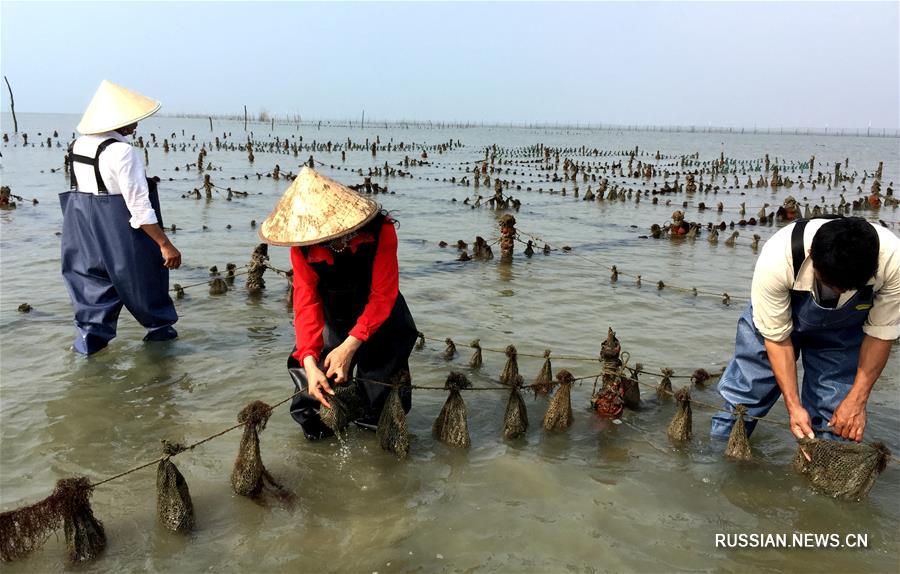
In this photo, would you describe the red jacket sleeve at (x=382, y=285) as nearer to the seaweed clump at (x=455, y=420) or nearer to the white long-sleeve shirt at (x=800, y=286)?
the seaweed clump at (x=455, y=420)

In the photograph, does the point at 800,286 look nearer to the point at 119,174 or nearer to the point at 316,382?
the point at 316,382

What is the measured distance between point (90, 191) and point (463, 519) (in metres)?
4.13

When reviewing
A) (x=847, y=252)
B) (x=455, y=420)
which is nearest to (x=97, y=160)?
(x=455, y=420)

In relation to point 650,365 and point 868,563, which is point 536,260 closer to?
point 650,365

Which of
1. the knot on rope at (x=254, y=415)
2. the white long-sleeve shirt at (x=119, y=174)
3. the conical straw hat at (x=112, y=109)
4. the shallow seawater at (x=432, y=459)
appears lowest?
the shallow seawater at (x=432, y=459)

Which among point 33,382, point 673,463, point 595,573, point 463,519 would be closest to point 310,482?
point 463,519

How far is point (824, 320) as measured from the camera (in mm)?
3480

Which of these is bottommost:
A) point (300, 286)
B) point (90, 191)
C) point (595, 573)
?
point (595, 573)

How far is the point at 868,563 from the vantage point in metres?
3.28

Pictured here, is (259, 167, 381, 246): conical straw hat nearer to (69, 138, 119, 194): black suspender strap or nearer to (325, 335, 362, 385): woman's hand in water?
(325, 335, 362, 385): woman's hand in water

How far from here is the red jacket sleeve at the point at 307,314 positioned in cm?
390

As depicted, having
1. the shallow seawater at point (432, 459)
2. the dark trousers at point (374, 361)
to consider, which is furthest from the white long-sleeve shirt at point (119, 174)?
the dark trousers at point (374, 361)

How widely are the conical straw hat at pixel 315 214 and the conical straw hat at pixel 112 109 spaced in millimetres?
2195

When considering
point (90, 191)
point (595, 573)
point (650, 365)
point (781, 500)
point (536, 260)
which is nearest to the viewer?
point (595, 573)
